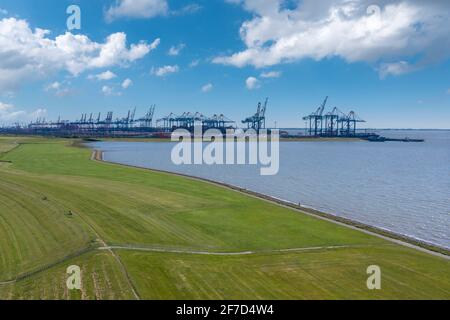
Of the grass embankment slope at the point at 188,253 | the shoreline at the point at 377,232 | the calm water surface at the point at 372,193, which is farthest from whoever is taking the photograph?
the calm water surface at the point at 372,193

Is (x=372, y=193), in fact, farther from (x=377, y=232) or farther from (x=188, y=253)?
(x=188, y=253)

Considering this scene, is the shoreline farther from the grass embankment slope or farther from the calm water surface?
the calm water surface

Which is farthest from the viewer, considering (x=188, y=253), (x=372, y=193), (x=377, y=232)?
(x=372, y=193)

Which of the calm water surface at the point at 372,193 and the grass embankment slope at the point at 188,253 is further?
the calm water surface at the point at 372,193

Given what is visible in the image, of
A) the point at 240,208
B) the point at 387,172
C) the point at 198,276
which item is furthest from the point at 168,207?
the point at 387,172

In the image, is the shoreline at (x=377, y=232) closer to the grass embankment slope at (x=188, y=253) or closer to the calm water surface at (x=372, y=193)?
the grass embankment slope at (x=188, y=253)

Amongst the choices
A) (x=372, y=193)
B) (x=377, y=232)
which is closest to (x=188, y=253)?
(x=377, y=232)

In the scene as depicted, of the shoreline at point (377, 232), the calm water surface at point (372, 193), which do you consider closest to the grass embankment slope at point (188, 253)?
the shoreline at point (377, 232)

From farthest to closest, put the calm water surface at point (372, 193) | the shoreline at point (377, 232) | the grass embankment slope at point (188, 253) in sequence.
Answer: the calm water surface at point (372, 193), the shoreline at point (377, 232), the grass embankment slope at point (188, 253)
